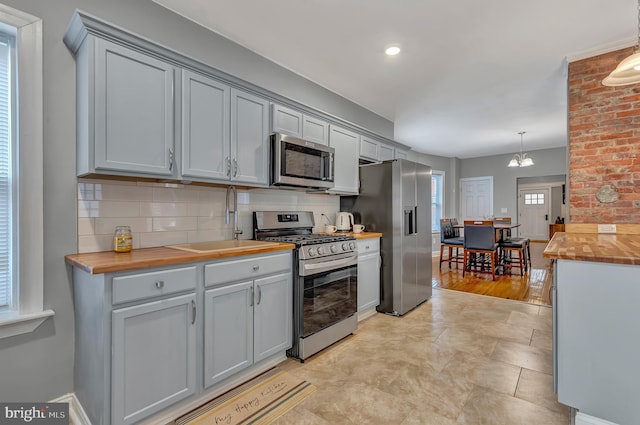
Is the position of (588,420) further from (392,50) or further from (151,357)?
(392,50)

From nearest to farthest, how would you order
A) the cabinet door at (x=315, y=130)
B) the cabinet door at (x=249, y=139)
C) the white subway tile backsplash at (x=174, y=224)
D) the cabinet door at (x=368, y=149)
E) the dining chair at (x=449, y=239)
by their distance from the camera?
the white subway tile backsplash at (x=174, y=224)
the cabinet door at (x=249, y=139)
the cabinet door at (x=315, y=130)
the cabinet door at (x=368, y=149)
the dining chair at (x=449, y=239)

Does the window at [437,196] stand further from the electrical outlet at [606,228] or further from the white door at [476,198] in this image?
the electrical outlet at [606,228]

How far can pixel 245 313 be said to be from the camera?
2035mm

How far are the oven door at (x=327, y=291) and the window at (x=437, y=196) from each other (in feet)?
19.1

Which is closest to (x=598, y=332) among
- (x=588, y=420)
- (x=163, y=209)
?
(x=588, y=420)

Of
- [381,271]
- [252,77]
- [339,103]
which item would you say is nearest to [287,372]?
[381,271]

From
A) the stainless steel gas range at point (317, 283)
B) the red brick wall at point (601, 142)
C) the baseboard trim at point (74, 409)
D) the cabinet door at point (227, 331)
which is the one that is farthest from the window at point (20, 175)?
the red brick wall at point (601, 142)

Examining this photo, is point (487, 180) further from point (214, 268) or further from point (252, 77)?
point (214, 268)

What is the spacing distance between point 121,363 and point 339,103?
340cm

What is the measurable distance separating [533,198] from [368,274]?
25.1 feet

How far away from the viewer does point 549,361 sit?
240 cm

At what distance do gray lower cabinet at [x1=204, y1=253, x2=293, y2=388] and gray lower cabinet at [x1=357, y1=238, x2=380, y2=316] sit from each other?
1038mm

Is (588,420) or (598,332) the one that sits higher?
(598,332)

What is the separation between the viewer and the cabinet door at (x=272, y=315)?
2121 mm
